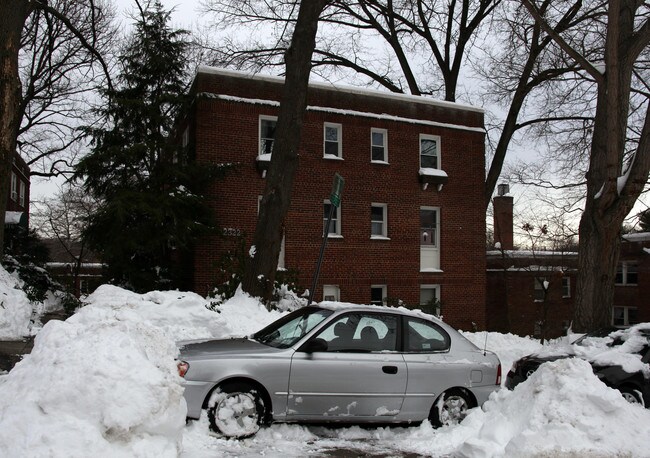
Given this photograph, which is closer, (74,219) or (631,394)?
(631,394)

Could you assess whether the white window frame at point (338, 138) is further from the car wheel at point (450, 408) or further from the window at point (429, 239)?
the car wheel at point (450, 408)

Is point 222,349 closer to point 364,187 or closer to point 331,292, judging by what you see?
point 331,292

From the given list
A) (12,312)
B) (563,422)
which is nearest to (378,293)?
(12,312)

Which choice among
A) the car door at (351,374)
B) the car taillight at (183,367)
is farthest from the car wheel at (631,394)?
the car taillight at (183,367)

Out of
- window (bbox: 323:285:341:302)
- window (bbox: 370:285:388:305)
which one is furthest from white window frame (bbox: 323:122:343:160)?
window (bbox: 370:285:388:305)

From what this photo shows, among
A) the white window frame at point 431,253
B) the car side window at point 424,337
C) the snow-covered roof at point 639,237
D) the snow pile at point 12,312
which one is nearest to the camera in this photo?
the car side window at point 424,337

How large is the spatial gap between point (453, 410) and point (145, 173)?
13.0 metres

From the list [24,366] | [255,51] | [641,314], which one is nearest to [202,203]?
[255,51]

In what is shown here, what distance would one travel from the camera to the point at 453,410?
6973 millimetres

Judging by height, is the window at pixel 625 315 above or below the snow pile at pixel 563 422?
below

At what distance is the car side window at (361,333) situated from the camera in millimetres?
6768

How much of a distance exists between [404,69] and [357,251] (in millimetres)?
10563

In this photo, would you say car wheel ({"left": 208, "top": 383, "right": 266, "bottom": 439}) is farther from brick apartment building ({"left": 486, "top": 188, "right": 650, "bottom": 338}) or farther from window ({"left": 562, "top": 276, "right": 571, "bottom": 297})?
window ({"left": 562, "top": 276, "right": 571, "bottom": 297})

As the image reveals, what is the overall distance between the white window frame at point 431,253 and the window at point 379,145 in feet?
8.09
